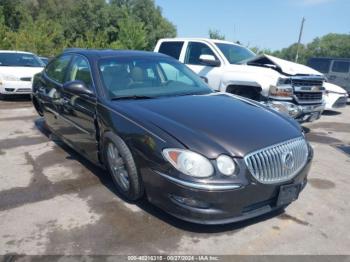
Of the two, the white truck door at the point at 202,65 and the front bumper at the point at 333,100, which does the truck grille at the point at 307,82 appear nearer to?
the white truck door at the point at 202,65

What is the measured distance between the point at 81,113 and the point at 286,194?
2646mm

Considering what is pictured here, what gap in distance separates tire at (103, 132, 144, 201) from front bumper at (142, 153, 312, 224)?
1.19 feet

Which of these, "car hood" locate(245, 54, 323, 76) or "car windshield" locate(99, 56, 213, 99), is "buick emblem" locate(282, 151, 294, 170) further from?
"car hood" locate(245, 54, 323, 76)

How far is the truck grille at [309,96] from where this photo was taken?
21.1ft

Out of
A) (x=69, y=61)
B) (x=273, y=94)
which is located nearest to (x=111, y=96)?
(x=69, y=61)

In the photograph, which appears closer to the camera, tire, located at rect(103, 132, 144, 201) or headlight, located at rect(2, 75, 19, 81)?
tire, located at rect(103, 132, 144, 201)

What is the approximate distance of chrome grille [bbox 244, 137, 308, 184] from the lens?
118 inches

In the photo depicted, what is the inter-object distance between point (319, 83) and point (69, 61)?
4625 millimetres

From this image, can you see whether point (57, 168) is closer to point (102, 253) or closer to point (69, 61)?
point (69, 61)

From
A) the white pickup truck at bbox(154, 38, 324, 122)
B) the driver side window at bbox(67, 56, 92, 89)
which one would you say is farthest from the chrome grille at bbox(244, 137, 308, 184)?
the white pickup truck at bbox(154, 38, 324, 122)

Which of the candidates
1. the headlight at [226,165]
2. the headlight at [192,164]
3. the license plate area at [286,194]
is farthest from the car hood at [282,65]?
the headlight at [192,164]

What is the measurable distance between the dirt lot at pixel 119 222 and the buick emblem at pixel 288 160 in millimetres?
629

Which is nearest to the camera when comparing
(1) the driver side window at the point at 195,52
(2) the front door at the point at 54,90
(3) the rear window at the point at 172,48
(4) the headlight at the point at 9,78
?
(2) the front door at the point at 54,90

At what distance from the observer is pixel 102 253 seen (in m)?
2.95
